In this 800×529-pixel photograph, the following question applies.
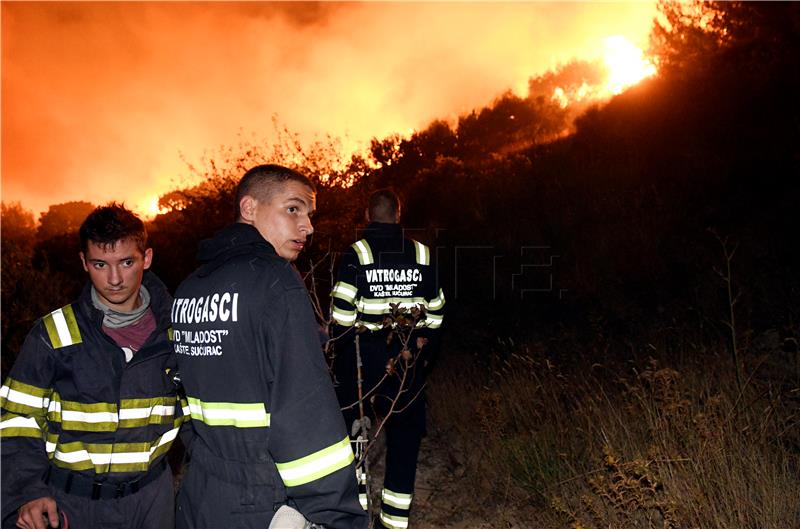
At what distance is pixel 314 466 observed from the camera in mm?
1597

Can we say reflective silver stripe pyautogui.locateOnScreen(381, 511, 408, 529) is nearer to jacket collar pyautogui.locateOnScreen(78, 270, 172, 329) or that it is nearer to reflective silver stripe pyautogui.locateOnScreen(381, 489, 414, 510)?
reflective silver stripe pyautogui.locateOnScreen(381, 489, 414, 510)

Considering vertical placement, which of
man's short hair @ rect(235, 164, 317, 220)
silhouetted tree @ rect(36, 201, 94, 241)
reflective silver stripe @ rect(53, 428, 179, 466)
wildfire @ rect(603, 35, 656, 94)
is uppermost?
wildfire @ rect(603, 35, 656, 94)

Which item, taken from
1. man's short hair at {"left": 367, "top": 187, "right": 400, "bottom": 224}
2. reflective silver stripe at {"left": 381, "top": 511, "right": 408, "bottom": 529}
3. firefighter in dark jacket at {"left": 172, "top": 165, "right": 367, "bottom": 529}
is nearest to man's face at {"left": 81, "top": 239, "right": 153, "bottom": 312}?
firefighter in dark jacket at {"left": 172, "top": 165, "right": 367, "bottom": 529}

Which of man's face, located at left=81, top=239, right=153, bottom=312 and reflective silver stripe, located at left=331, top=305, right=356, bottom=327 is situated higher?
man's face, located at left=81, top=239, right=153, bottom=312

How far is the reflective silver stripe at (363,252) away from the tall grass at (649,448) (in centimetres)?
204

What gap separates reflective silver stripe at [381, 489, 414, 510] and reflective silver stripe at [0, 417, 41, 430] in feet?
8.64

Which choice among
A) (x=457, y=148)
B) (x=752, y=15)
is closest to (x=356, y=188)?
(x=752, y=15)

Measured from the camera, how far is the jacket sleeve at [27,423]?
6.93 feet

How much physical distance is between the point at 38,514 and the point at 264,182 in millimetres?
1542

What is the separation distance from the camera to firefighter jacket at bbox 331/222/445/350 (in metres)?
4.54

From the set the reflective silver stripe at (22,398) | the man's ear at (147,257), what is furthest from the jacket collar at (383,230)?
the reflective silver stripe at (22,398)

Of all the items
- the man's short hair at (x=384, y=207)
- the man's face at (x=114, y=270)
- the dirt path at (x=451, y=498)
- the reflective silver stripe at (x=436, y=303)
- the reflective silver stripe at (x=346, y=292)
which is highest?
the man's short hair at (x=384, y=207)

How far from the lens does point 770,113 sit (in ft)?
33.9

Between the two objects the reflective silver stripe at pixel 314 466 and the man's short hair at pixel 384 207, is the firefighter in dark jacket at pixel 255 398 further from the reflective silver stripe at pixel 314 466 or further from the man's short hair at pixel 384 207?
the man's short hair at pixel 384 207
